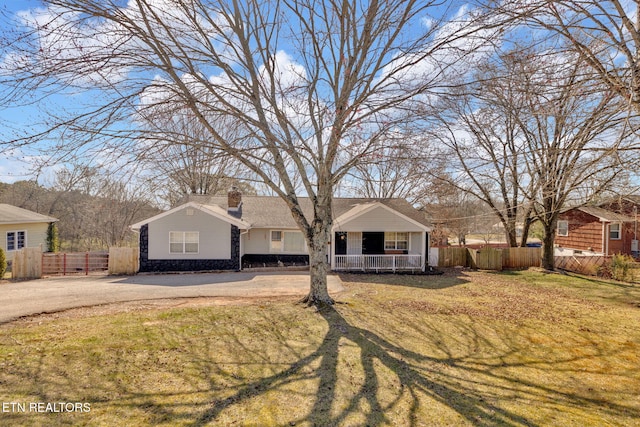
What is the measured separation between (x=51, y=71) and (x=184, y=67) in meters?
2.58

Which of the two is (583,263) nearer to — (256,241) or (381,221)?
(381,221)

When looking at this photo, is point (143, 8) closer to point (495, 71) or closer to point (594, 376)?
point (495, 71)

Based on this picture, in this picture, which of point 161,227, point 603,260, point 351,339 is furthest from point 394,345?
point 603,260

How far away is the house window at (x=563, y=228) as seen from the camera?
27.3m

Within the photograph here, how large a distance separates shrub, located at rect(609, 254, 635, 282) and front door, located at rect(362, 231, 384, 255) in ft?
37.4

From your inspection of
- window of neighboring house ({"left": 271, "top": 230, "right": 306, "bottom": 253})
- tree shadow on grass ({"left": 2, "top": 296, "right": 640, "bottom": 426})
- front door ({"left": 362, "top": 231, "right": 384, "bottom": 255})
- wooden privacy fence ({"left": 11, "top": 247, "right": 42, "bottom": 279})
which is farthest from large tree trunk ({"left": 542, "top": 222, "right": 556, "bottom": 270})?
wooden privacy fence ({"left": 11, "top": 247, "right": 42, "bottom": 279})

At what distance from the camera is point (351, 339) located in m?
6.57

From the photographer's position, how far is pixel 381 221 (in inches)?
691

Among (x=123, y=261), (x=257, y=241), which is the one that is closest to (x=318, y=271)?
(x=257, y=241)

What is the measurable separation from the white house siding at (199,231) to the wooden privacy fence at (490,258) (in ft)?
41.7

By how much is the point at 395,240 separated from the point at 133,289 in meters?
13.6

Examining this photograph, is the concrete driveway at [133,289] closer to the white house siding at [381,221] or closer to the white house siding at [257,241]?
the white house siding at [257,241]

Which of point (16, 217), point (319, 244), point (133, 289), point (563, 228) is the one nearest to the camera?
point (319, 244)

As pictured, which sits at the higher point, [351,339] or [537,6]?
[537,6]
